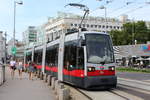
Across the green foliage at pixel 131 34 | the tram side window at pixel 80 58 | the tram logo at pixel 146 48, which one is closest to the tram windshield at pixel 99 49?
the tram side window at pixel 80 58

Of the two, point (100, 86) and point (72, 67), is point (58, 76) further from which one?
point (100, 86)

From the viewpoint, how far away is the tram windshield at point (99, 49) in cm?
1498

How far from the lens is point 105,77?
14.9 m

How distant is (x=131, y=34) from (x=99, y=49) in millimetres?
78449

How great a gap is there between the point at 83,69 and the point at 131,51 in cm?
5147

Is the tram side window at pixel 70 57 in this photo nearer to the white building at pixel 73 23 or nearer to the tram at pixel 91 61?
the tram at pixel 91 61

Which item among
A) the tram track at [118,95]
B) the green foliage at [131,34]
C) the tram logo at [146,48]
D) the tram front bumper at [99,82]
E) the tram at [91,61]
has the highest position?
the green foliage at [131,34]

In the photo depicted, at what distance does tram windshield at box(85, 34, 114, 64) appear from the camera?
49.1ft

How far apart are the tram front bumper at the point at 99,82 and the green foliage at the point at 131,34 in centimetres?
7578

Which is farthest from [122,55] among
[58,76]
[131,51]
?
[58,76]

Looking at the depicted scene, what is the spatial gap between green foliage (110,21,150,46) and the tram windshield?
247 ft

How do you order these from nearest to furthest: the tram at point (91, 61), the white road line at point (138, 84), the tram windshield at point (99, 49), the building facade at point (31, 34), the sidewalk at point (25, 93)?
1. the sidewalk at point (25, 93)
2. the tram at point (91, 61)
3. the tram windshield at point (99, 49)
4. the white road line at point (138, 84)
5. the building facade at point (31, 34)

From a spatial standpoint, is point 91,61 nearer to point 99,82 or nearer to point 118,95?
point 99,82

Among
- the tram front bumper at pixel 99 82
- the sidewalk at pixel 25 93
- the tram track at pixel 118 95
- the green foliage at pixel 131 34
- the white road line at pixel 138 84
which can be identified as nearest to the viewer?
the tram track at pixel 118 95
